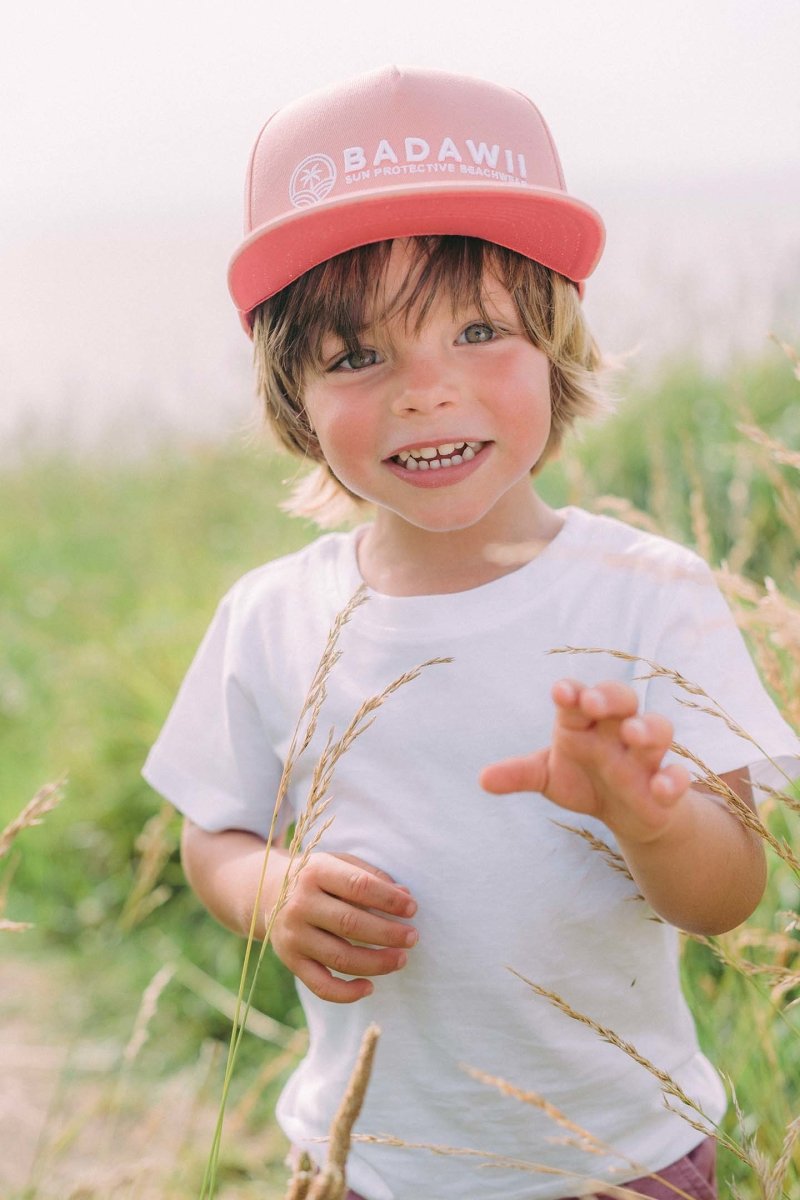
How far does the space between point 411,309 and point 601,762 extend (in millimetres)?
718

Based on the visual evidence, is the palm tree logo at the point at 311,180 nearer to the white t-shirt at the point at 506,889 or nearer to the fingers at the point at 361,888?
the white t-shirt at the point at 506,889

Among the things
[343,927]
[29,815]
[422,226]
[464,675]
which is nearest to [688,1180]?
[343,927]

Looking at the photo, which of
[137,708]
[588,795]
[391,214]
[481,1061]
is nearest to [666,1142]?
[481,1061]

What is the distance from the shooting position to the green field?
6.69 feet

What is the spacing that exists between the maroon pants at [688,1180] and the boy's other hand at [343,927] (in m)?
0.36

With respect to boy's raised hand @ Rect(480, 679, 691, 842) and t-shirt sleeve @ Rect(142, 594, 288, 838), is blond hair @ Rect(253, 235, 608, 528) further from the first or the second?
boy's raised hand @ Rect(480, 679, 691, 842)

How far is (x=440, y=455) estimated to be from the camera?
1.64 metres

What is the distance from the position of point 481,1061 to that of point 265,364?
104cm

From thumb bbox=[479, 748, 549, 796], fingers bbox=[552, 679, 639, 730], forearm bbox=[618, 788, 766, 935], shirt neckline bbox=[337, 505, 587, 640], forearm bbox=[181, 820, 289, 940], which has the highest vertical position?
fingers bbox=[552, 679, 639, 730]

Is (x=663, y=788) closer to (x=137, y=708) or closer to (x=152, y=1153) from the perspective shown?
(x=152, y=1153)

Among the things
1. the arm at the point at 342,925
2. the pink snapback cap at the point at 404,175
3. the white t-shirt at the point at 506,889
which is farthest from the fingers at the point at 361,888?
the pink snapback cap at the point at 404,175

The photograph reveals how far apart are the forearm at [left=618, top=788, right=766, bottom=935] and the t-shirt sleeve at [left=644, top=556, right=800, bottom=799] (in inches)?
3.8

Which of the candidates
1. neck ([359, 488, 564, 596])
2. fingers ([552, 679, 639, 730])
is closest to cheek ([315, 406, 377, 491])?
neck ([359, 488, 564, 596])

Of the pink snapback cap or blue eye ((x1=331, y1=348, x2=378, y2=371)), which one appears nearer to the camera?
the pink snapback cap
